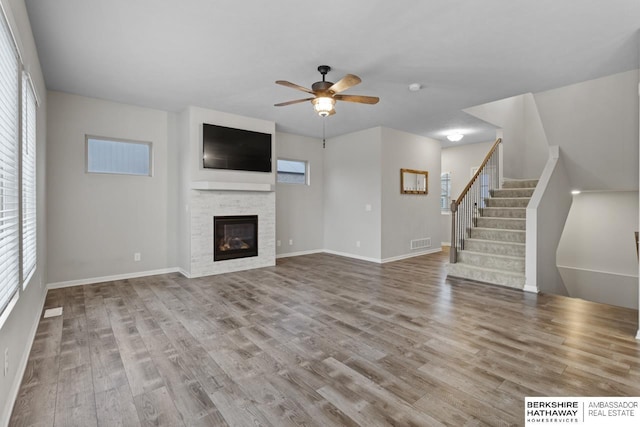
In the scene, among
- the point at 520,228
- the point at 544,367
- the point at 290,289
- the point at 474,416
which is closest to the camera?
the point at 474,416

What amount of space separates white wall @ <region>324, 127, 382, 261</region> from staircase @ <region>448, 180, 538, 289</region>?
68.9 inches

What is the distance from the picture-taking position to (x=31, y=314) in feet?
9.59

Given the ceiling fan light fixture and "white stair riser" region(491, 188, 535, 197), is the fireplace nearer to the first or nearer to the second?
the ceiling fan light fixture

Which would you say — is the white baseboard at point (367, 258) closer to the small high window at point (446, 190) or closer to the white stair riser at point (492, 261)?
the white stair riser at point (492, 261)

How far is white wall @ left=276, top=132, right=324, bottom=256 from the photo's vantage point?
7.14 metres

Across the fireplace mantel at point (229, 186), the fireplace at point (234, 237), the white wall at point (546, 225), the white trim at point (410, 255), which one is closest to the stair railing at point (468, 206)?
the white wall at point (546, 225)

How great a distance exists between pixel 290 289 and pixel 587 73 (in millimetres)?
4672

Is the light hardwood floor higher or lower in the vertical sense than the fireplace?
lower

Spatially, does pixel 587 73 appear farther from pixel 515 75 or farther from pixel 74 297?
pixel 74 297

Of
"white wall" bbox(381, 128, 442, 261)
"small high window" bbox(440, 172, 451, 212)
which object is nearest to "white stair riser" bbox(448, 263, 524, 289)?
"white wall" bbox(381, 128, 442, 261)

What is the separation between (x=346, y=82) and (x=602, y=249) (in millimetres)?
7331

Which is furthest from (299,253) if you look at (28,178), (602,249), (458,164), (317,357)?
(602,249)

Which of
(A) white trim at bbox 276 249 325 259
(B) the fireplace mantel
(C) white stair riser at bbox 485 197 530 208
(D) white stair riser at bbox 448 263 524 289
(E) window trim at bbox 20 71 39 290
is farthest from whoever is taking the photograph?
(A) white trim at bbox 276 249 325 259

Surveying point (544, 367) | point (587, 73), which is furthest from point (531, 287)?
point (587, 73)
